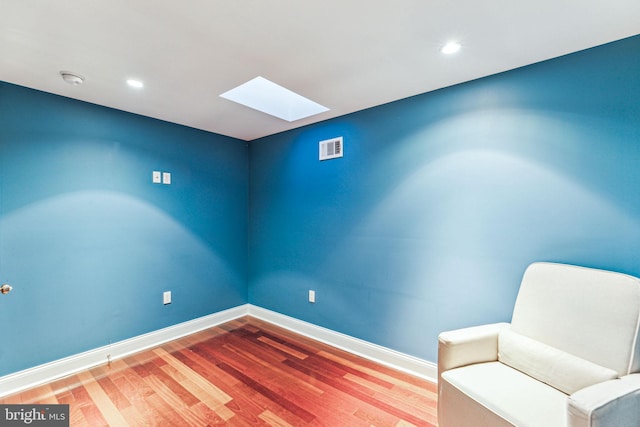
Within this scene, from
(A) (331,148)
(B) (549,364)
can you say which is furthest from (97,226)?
(B) (549,364)

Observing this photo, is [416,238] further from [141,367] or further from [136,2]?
[141,367]

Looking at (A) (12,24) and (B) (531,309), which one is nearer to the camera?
(A) (12,24)

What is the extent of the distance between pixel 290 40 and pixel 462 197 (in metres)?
1.59

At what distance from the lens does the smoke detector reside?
188 centimetres

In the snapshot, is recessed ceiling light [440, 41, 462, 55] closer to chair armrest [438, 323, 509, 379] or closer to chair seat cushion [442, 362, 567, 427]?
chair armrest [438, 323, 509, 379]

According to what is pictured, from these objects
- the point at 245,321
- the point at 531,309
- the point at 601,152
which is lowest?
the point at 245,321

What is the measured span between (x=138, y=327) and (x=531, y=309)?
10.7 ft

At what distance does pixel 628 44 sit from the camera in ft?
4.95

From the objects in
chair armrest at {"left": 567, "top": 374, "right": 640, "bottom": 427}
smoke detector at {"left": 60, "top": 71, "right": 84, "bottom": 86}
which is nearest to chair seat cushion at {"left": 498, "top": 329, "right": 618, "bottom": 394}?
chair armrest at {"left": 567, "top": 374, "right": 640, "bottom": 427}

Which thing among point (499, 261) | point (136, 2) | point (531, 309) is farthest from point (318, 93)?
point (531, 309)

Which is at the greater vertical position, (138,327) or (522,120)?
(522,120)

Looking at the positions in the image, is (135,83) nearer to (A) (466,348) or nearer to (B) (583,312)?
(A) (466,348)

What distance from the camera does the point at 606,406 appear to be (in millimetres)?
1002

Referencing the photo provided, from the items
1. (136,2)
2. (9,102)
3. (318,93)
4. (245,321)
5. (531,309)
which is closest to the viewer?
(136,2)
